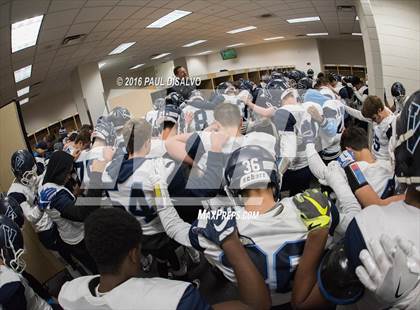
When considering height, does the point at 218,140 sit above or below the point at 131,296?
above

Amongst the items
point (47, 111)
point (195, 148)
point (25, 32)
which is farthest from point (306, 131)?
point (47, 111)

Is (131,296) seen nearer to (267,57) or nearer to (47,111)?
(267,57)

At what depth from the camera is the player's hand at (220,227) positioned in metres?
1.01

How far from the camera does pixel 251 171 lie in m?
1.15

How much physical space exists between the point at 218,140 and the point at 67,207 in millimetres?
1292

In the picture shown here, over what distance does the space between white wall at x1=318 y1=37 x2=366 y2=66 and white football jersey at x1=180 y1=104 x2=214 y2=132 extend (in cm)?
960

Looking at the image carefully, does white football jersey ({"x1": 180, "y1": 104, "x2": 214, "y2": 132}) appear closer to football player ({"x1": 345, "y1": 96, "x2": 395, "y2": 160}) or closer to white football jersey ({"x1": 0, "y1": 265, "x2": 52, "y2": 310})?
football player ({"x1": 345, "y1": 96, "x2": 395, "y2": 160})

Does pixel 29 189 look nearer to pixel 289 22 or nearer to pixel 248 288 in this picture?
pixel 248 288

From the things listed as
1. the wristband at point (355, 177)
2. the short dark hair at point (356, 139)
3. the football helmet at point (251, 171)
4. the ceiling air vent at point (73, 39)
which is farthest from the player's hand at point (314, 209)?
the ceiling air vent at point (73, 39)

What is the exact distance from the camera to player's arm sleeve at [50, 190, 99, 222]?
205cm

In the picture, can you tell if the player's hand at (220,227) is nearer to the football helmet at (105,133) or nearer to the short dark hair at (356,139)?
the short dark hair at (356,139)

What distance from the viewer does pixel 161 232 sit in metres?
2.08

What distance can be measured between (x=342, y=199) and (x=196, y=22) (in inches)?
273

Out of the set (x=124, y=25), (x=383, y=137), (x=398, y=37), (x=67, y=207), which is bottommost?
A: (x=383, y=137)
